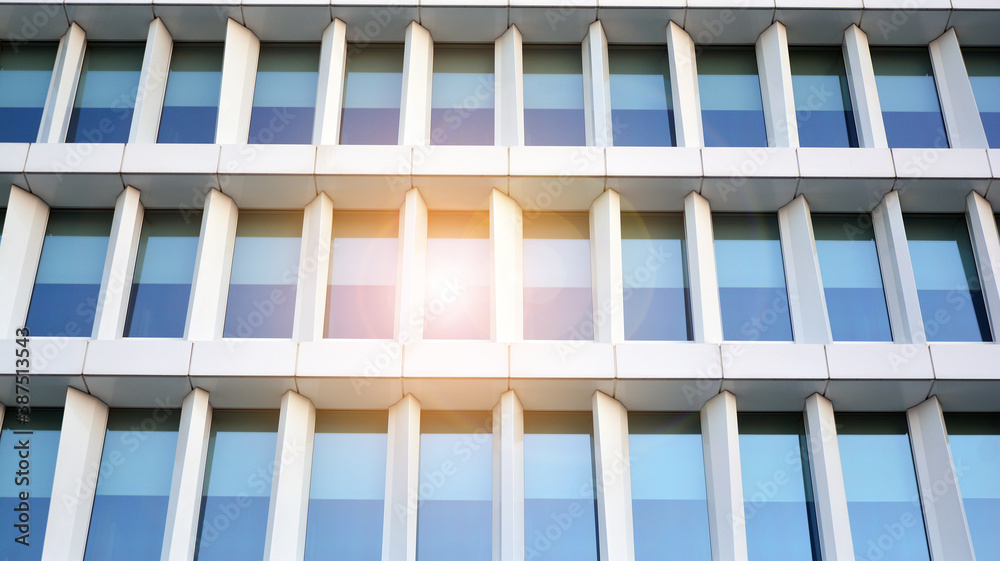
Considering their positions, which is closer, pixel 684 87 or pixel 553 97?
pixel 684 87

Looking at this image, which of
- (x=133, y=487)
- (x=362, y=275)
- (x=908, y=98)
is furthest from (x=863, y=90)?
(x=133, y=487)

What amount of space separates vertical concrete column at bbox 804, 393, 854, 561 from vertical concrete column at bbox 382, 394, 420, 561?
5.83m

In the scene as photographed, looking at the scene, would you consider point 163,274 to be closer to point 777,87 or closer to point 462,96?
point 462,96

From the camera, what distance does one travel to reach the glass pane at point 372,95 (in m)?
16.5

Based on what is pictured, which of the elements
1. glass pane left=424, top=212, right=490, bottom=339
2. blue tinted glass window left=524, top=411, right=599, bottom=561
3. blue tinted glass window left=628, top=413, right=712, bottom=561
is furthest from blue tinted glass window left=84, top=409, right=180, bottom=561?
blue tinted glass window left=628, top=413, right=712, bottom=561

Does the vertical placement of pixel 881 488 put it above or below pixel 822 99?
below

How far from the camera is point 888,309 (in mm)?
15078

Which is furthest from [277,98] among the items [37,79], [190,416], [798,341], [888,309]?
[888,309]

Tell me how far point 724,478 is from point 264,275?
7.84m

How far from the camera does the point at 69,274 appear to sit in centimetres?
1540

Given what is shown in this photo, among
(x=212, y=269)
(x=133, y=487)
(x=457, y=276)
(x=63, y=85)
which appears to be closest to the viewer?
(x=133, y=487)

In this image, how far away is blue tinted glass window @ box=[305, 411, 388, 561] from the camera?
1365cm

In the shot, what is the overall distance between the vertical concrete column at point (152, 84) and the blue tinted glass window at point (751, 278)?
383 inches

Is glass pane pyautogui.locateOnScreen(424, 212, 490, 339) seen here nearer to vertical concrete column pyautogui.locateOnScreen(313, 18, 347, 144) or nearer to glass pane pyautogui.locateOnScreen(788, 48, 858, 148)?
vertical concrete column pyautogui.locateOnScreen(313, 18, 347, 144)
